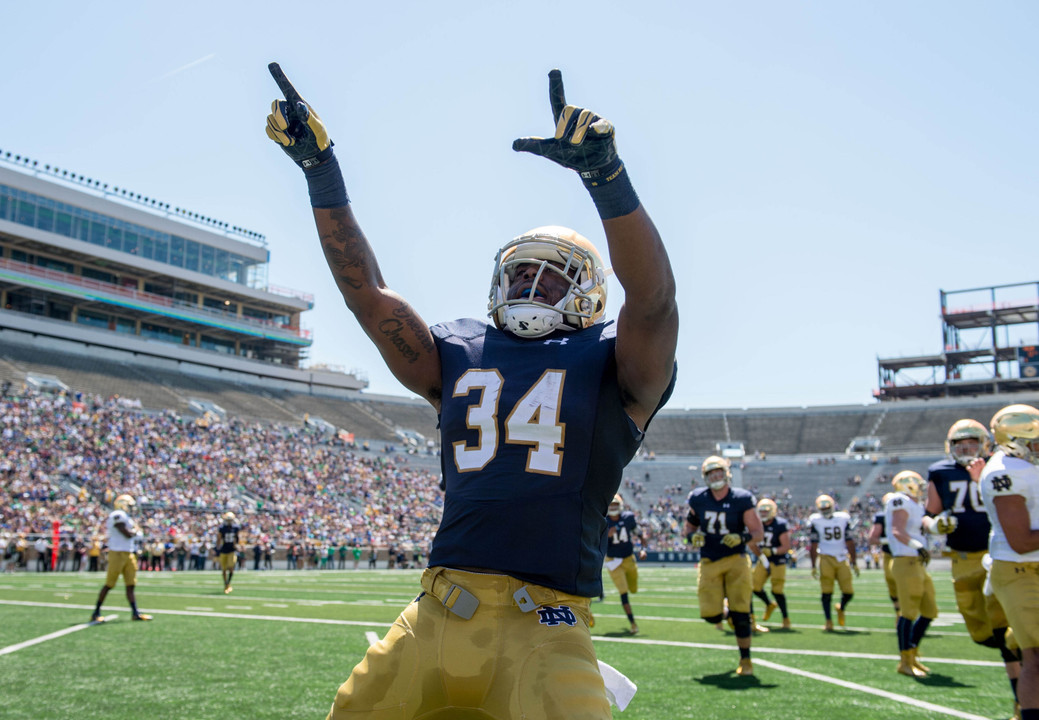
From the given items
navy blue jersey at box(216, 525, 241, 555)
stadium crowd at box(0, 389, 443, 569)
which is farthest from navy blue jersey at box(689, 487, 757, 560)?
stadium crowd at box(0, 389, 443, 569)

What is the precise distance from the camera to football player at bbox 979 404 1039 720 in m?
4.83

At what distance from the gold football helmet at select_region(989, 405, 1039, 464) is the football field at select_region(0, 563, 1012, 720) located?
2.05 meters

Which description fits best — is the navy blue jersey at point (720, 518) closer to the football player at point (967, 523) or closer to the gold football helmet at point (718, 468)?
the gold football helmet at point (718, 468)

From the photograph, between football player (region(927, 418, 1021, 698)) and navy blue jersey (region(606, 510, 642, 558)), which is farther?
navy blue jersey (region(606, 510, 642, 558))

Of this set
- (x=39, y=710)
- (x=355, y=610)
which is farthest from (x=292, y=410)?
(x=39, y=710)

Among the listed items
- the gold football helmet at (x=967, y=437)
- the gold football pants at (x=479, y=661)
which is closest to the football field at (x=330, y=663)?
the gold football helmet at (x=967, y=437)

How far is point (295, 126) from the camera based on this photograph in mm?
2617

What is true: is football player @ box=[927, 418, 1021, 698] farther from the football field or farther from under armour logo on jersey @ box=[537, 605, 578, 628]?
under armour logo on jersey @ box=[537, 605, 578, 628]

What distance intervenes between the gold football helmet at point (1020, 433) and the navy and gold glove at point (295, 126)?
14.0 ft

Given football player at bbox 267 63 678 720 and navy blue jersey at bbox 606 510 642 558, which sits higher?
football player at bbox 267 63 678 720

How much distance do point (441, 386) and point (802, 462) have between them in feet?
167

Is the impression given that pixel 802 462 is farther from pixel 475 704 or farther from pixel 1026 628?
pixel 475 704

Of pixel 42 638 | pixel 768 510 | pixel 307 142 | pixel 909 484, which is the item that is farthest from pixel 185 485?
pixel 307 142

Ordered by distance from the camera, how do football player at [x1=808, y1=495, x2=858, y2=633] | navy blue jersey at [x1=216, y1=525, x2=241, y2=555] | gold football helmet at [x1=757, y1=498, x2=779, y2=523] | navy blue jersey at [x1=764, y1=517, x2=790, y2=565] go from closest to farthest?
football player at [x1=808, y1=495, x2=858, y2=633] < navy blue jersey at [x1=764, y1=517, x2=790, y2=565] < gold football helmet at [x1=757, y1=498, x2=779, y2=523] < navy blue jersey at [x1=216, y1=525, x2=241, y2=555]
